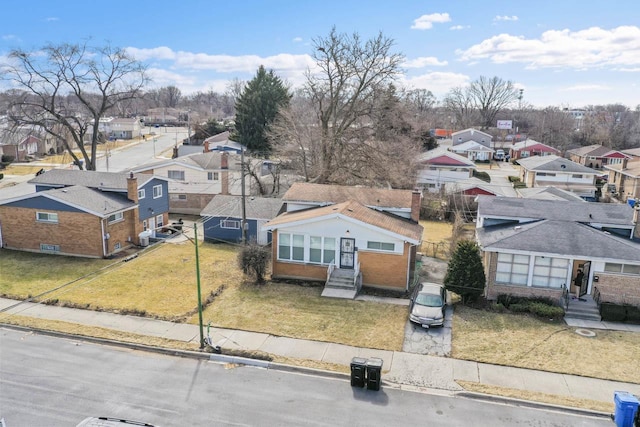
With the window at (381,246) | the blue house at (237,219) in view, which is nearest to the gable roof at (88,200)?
the blue house at (237,219)

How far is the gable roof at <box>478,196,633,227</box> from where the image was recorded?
2730 centimetres

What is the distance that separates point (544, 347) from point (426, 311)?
5.07 metres

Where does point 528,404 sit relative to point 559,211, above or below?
below

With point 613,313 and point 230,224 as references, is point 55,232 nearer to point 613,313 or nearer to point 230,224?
point 230,224

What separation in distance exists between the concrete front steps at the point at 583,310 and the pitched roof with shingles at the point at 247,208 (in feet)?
67.4

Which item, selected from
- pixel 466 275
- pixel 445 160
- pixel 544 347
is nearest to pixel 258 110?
pixel 445 160

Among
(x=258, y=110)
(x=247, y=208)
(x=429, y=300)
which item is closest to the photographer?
(x=429, y=300)

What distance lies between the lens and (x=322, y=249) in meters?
27.7

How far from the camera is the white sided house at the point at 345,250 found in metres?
26.5

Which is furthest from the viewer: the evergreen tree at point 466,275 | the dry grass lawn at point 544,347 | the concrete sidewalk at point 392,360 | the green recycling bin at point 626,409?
the evergreen tree at point 466,275

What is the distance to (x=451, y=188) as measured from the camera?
50.2m

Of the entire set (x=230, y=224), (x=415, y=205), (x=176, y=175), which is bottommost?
(x=230, y=224)

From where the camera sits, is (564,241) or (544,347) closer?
(544,347)

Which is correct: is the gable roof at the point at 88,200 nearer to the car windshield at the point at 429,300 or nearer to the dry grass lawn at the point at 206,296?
the dry grass lawn at the point at 206,296
